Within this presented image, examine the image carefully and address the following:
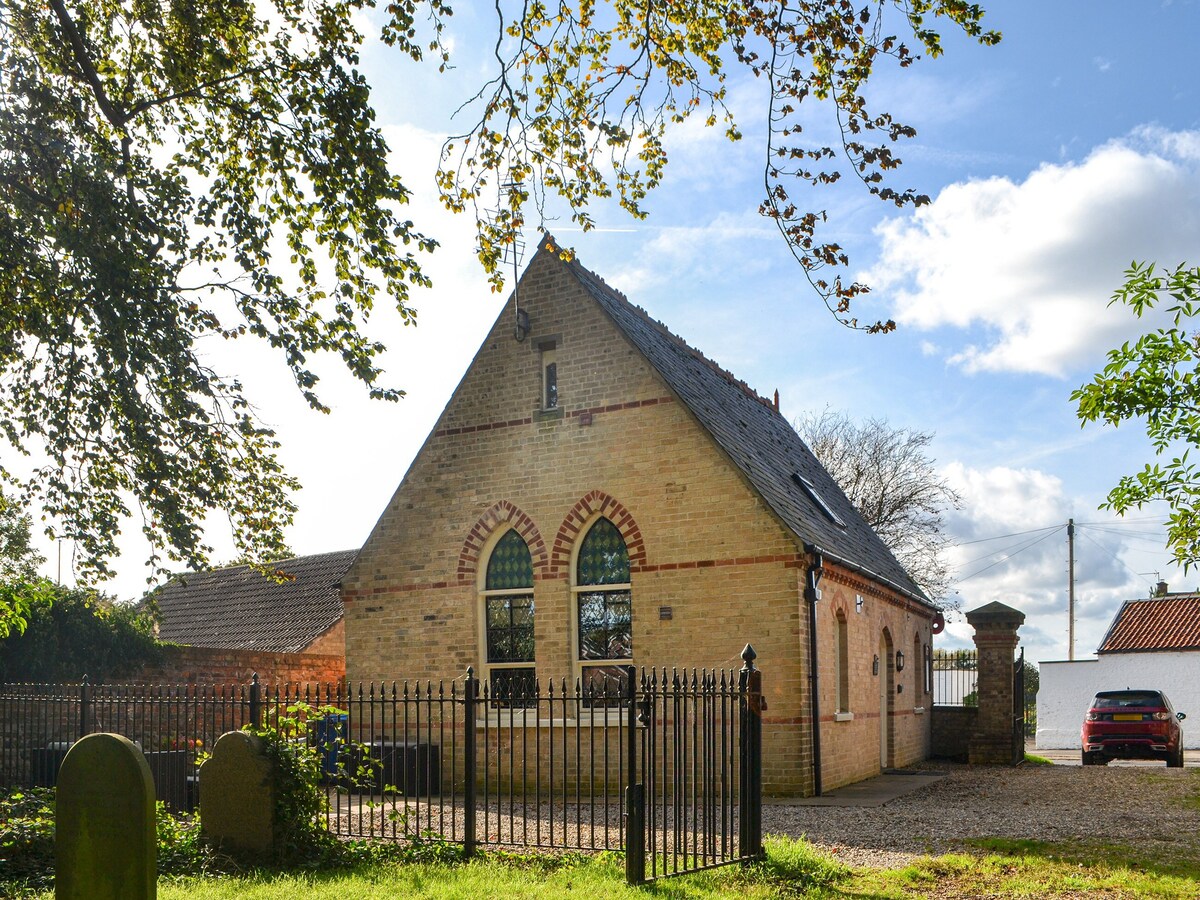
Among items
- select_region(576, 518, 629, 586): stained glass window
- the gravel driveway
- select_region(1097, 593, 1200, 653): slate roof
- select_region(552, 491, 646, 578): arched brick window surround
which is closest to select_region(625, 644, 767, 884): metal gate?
the gravel driveway

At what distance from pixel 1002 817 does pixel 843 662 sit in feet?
17.2

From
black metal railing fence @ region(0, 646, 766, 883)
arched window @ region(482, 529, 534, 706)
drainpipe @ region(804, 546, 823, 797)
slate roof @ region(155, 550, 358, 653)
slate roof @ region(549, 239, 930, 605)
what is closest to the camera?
black metal railing fence @ region(0, 646, 766, 883)

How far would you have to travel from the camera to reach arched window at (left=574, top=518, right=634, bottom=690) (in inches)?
676

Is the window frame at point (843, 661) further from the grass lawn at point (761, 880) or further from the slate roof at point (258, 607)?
the slate roof at point (258, 607)

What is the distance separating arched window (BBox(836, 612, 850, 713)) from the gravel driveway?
1870mm

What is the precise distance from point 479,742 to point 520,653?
5.39ft

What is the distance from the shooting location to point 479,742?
59.3ft

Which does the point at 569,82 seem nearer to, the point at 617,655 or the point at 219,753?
the point at 219,753

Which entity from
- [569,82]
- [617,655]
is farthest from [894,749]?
[569,82]

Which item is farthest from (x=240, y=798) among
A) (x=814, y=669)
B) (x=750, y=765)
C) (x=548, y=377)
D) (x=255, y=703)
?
(x=548, y=377)

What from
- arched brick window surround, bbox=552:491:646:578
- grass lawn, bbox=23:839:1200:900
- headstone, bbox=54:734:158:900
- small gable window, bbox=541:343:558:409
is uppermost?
small gable window, bbox=541:343:558:409

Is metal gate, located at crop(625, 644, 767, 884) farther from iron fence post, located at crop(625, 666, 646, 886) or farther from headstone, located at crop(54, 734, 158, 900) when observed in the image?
headstone, located at crop(54, 734, 158, 900)

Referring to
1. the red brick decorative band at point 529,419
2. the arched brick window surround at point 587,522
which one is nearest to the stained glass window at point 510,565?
the arched brick window surround at point 587,522

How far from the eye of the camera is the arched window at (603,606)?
17.2m
